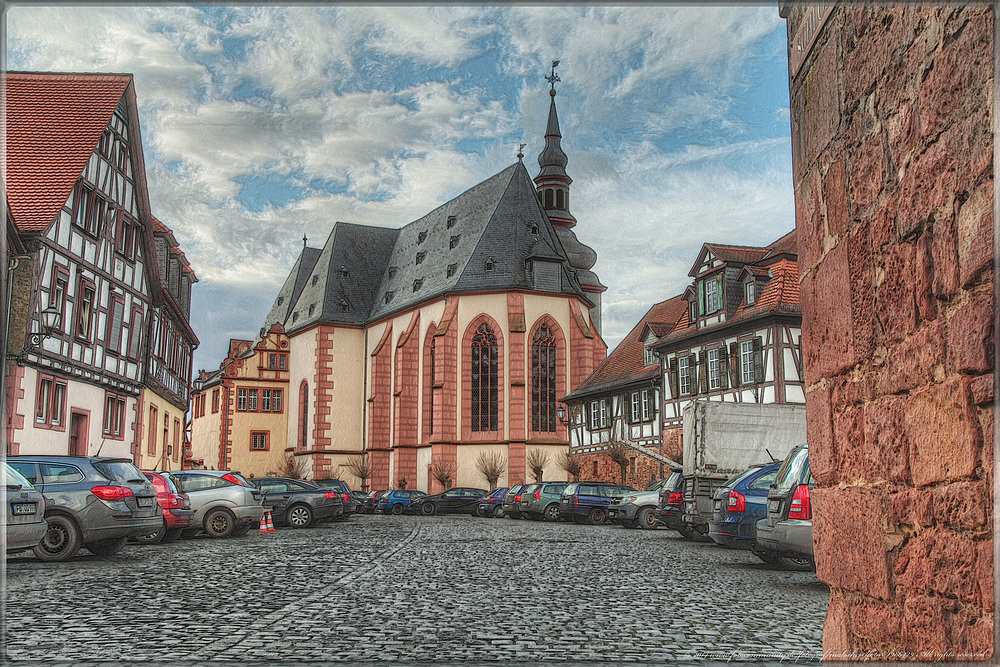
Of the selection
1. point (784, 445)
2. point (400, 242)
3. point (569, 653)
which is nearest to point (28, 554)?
point (569, 653)

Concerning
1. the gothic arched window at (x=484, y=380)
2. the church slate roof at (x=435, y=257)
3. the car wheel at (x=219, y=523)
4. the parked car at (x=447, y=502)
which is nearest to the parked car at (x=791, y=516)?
the car wheel at (x=219, y=523)

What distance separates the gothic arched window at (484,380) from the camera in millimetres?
53750

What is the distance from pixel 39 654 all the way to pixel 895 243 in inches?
230

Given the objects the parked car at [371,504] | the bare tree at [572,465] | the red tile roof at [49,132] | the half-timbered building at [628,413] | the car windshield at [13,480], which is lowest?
the parked car at [371,504]

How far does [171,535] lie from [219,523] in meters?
2.31

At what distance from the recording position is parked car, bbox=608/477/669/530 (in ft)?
83.5

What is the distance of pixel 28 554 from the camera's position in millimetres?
15078

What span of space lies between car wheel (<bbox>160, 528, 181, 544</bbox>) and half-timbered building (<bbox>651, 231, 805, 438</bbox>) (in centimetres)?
1699

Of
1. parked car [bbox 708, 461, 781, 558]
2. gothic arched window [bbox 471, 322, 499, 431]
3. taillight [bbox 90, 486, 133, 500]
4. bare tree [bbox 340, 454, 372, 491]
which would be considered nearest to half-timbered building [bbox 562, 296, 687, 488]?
gothic arched window [bbox 471, 322, 499, 431]

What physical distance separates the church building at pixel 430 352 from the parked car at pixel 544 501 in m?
17.9

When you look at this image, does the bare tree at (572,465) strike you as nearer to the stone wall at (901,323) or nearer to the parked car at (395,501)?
the parked car at (395,501)

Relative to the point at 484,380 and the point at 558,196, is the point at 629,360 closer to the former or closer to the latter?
the point at 484,380

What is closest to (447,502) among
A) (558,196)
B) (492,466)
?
(492,466)

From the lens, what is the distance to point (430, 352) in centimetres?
5731
